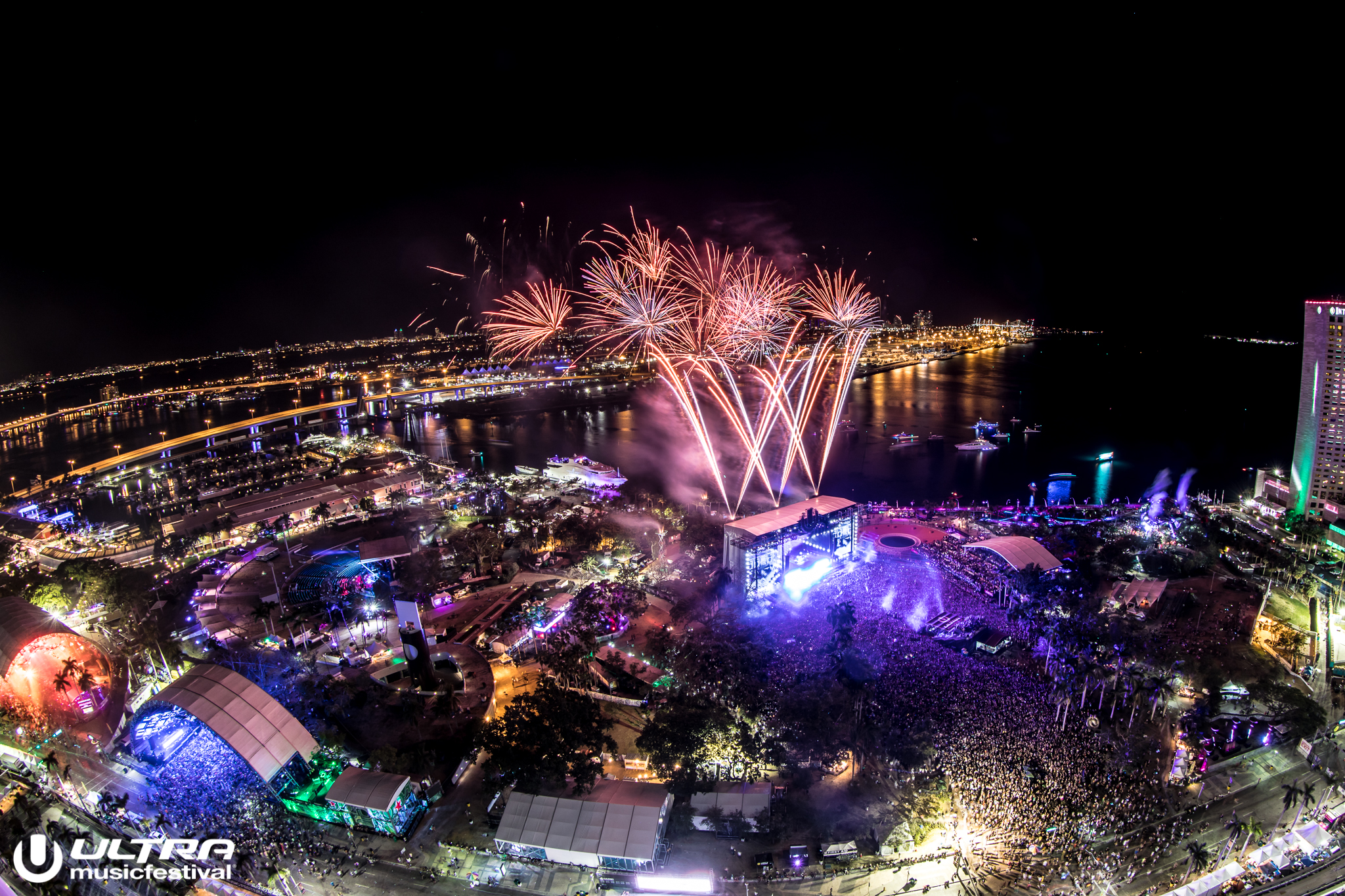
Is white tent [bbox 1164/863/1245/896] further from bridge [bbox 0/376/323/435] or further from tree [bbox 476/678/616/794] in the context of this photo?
bridge [bbox 0/376/323/435]

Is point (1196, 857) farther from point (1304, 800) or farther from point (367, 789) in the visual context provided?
point (367, 789)

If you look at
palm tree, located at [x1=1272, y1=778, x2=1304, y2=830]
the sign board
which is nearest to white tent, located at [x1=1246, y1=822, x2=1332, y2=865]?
palm tree, located at [x1=1272, y1=778, x2=1304, y2=830]

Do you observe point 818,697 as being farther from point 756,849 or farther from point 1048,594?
point 1048,594

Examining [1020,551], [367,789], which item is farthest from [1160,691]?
[367,789]

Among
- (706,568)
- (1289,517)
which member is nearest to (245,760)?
(706,568)

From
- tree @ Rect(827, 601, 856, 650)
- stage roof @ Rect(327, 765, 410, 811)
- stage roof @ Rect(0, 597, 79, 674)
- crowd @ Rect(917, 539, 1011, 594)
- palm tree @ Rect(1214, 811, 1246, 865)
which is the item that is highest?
stage roof @ Rect(0, 597, 79, 674)

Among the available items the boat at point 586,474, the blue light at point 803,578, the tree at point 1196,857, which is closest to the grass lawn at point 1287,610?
the tree at point 1196,857

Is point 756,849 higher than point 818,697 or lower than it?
lower
